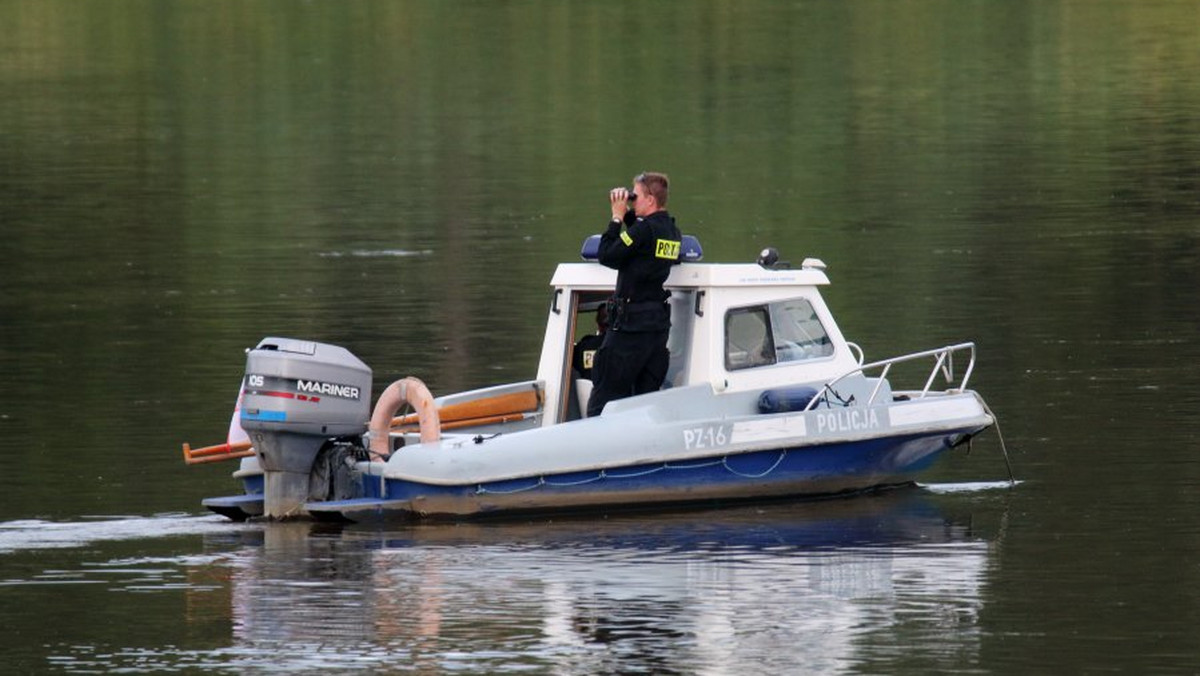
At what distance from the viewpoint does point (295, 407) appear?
1586 centimetres

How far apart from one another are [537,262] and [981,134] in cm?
1856

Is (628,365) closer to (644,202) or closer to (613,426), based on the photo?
(613,426)

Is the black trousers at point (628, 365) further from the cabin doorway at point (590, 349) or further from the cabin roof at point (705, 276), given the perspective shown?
the cabin roof at point (705, 276)

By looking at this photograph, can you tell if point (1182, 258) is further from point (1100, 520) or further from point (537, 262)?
point (1100, 520)

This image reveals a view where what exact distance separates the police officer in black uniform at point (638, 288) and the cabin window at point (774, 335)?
0.56 m

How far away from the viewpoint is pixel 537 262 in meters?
31.7

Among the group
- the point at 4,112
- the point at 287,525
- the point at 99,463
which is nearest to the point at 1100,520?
the point at 287,525

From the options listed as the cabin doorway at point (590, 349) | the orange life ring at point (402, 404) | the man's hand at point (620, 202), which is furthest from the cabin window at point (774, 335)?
the orange life ring at point (402, 404)

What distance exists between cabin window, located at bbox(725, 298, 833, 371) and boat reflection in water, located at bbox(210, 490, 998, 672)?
3.42 ft

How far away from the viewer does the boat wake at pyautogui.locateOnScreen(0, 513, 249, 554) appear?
15.7 metres

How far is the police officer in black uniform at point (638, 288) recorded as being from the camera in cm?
1661

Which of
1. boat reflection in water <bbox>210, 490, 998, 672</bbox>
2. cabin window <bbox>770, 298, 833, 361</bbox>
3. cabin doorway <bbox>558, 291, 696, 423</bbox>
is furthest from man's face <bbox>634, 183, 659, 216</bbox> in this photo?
boat reflection in water <bbox>210, 490, 998, 672</bbox>

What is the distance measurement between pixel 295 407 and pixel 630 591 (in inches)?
114

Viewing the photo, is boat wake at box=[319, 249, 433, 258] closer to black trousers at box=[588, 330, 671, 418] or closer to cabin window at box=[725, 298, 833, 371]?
cabin window at box=[725, 298, 833, 371]
